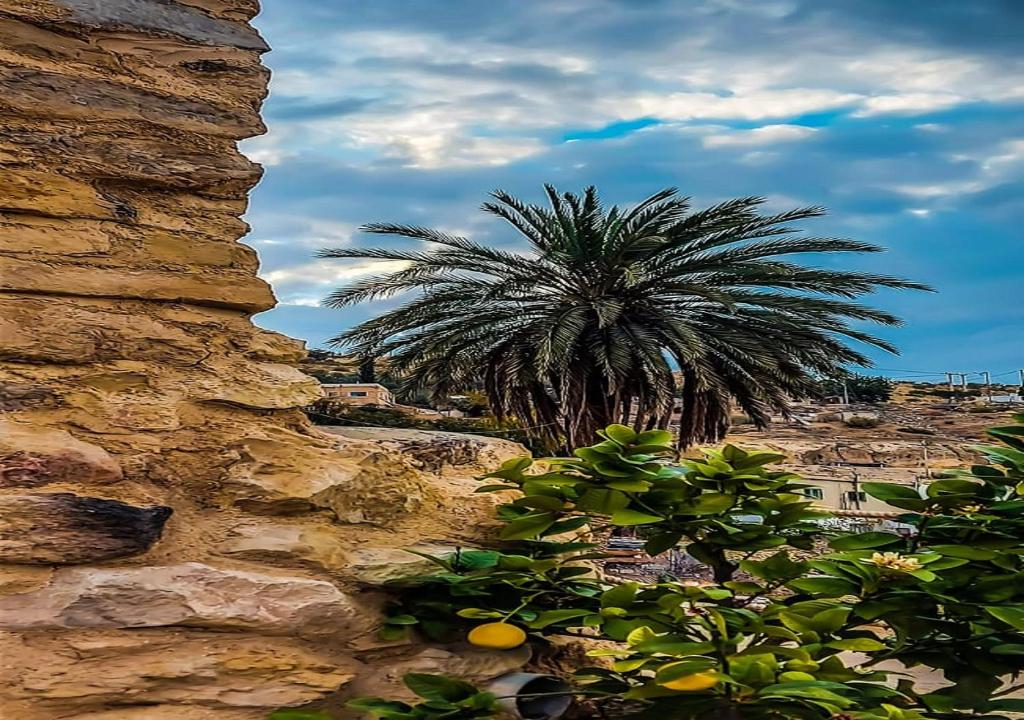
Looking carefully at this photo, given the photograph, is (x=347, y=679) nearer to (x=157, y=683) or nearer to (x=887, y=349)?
(x=157, y=683)

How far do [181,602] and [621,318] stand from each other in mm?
9869

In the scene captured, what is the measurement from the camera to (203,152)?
2.35m

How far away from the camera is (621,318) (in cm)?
1137

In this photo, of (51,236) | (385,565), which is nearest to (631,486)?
(385,565)

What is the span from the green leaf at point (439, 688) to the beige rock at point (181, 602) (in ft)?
0.92

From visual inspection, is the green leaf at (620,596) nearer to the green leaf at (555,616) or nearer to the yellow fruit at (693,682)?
the green leaf at (555,616)

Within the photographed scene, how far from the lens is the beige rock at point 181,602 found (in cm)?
173

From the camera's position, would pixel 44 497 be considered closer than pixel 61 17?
Yes

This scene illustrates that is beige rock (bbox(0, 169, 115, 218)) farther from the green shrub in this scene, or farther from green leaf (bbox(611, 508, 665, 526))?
green leaf (bbox(611, 508, 665, 526))

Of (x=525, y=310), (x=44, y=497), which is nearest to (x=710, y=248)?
(x=525, y=310)

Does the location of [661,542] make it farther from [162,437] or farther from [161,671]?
[162,437]

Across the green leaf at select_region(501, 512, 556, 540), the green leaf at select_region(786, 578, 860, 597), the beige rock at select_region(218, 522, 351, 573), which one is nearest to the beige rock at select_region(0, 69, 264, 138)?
the beige rock at select_region(218, 522, 351, 573)

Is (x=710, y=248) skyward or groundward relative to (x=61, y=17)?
skyward

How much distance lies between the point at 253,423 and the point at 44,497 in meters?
0.51
